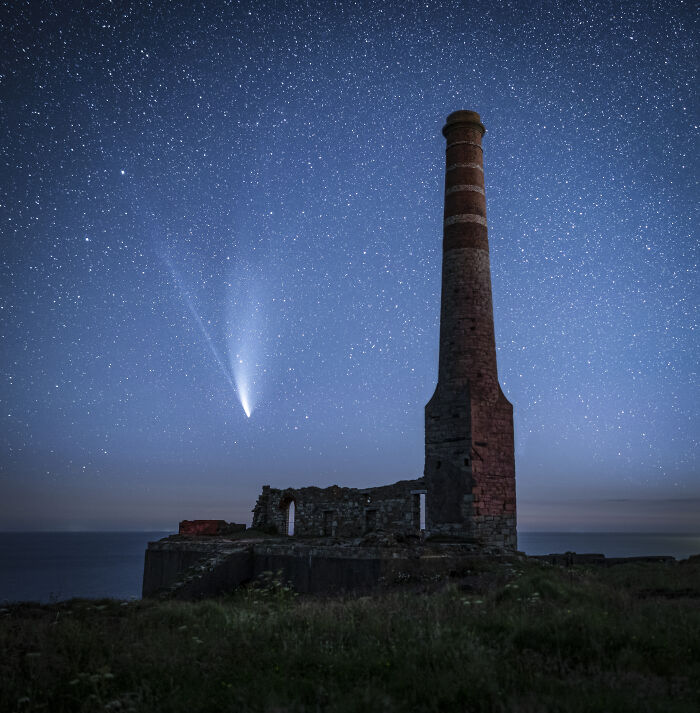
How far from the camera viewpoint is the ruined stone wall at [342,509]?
896 inches

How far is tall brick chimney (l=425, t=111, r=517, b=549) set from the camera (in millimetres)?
19625

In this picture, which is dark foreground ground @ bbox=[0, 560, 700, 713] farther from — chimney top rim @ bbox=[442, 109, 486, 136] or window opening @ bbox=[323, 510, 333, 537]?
chimney top rim @ bbox=[442, 109, 486, 136]

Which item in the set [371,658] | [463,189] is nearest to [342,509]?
[463,189]

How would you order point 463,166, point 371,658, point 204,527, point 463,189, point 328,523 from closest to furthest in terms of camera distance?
point 371,658, point 463,189, point 463,166, point 328,523, point 204,527

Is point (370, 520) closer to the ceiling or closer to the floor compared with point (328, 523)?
closer to the ceiling

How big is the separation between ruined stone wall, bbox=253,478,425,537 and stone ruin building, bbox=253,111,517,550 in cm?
8

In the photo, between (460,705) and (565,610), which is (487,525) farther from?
(460,705)

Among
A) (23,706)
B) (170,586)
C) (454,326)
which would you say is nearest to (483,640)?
(23,706)

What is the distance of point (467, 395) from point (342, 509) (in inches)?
349

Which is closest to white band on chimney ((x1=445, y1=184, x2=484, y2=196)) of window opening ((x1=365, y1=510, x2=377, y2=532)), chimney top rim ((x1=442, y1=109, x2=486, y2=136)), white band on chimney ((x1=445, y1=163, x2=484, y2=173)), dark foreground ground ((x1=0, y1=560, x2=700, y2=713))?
white band on chimney ((x1=445, y1=163, x2=484, y2=173))

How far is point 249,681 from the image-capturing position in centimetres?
602

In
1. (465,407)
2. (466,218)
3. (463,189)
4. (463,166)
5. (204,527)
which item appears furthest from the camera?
(204,527)

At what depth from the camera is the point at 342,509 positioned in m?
25.7

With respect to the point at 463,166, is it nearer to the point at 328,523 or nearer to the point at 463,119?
the point at 463,119
